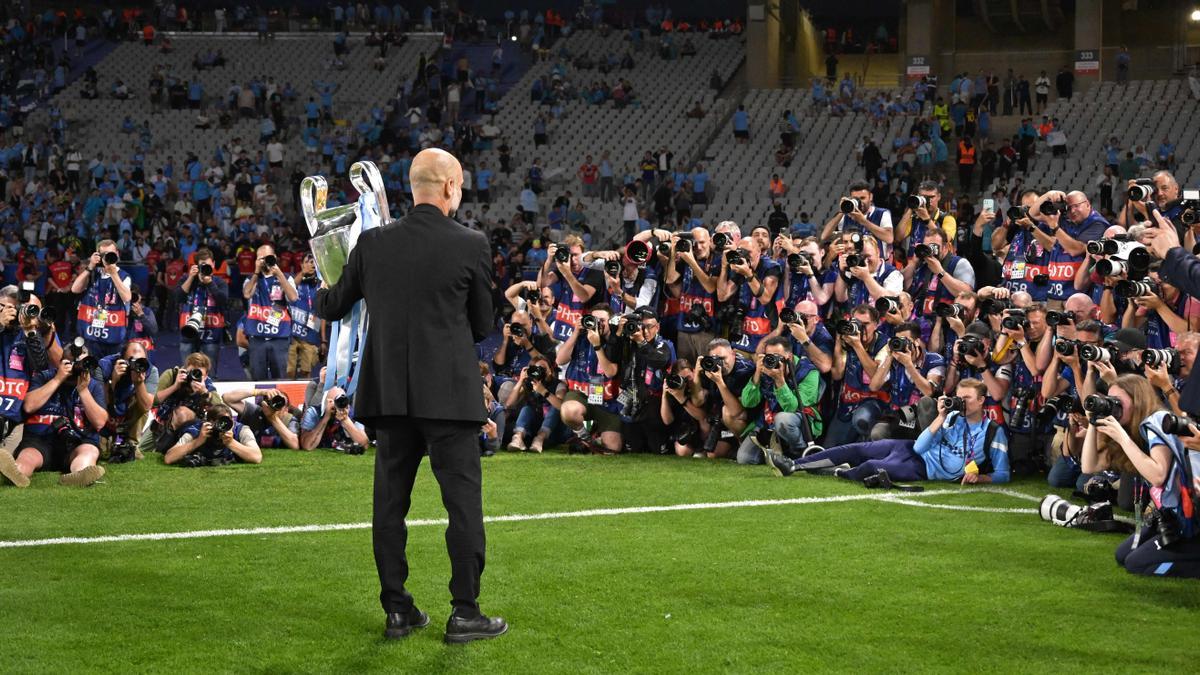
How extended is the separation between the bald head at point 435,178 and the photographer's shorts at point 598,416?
662 cm

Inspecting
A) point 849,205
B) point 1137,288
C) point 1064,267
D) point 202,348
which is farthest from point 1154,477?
point 202,348

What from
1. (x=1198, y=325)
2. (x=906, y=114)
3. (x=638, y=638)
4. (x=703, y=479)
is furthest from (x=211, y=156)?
(x=638, y=638)

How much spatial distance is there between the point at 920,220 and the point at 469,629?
25.2ft

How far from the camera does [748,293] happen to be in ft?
39.2

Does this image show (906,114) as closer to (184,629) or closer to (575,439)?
(575,439)

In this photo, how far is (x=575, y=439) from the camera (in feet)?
39.0

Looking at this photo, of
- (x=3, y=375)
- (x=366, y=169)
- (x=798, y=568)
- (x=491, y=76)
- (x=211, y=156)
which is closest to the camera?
(x=366, y=169)

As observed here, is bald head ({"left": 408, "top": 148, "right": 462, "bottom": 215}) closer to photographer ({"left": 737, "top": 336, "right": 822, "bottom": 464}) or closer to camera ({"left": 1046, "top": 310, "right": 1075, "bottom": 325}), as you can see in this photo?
camera ({"left": 1046, "top": 310, "right": 1075, "bottom": 325})

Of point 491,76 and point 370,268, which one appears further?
point 491,76

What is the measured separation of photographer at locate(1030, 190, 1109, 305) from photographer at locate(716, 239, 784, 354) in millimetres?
2129

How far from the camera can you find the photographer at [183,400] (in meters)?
11.2

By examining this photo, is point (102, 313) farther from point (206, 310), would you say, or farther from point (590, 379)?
point (590, 379)

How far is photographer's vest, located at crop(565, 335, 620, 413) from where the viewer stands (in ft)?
38.5

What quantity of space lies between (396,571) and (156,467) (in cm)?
600
